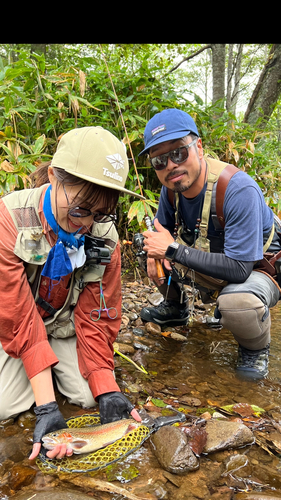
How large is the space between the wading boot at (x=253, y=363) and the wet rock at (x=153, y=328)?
0.94 metres

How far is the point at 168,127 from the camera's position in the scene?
2.81m

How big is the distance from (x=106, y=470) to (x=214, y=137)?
16.1ft

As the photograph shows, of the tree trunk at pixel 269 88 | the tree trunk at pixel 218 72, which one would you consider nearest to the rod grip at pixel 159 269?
the tree trunk at pixel 269 88

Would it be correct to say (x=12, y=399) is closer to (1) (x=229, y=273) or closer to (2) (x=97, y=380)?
(2) (x=97, y=380)

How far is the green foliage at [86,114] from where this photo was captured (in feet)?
13.4

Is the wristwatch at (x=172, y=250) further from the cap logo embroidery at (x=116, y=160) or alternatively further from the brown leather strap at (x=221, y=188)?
the cap logo embroidery at (x=116, y=160)

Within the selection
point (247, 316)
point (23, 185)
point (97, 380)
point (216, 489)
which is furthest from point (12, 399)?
point (23, 185)

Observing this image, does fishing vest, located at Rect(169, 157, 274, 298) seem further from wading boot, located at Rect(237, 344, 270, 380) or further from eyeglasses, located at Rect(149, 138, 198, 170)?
wading boot, located at Rect(237, 344, 270, 380)

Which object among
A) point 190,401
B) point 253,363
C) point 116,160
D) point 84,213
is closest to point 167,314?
point 253,363

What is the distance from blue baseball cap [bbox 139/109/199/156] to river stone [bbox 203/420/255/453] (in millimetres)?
1990

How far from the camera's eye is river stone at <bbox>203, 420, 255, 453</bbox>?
199 cm

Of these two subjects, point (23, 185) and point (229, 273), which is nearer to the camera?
point (229, 273)

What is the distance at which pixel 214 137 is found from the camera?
5625mm

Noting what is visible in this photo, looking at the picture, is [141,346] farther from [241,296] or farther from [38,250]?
[38,250]
